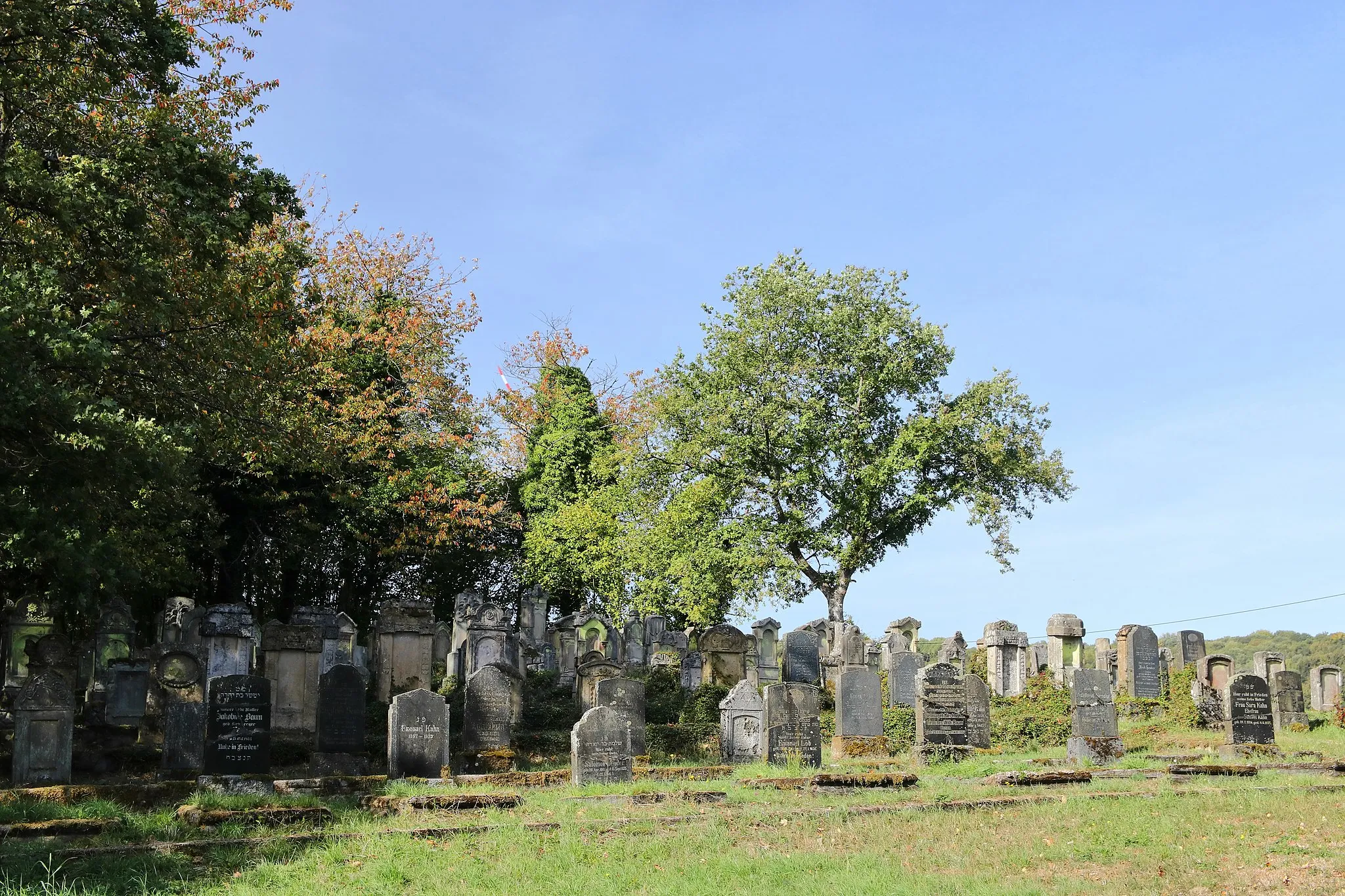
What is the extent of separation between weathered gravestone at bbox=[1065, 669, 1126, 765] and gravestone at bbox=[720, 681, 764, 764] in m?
4.74

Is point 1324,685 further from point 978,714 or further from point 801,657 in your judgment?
point 978,714

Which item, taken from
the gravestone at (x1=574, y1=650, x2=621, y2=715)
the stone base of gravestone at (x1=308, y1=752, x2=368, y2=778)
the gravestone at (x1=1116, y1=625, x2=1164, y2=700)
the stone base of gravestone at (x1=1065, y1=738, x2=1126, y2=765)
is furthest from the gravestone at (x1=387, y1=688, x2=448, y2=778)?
the gravestone at (x1=1116, y1=625, x2=1164, y2=700)

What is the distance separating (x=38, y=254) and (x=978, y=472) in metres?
25.2

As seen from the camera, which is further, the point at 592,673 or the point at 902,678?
the point at 902,678

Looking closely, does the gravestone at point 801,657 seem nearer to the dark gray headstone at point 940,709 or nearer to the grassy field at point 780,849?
the dark gray headstone at point 940,709

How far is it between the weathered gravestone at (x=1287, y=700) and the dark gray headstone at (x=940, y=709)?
963 cm

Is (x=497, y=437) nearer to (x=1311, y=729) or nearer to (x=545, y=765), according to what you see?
(x=545, y=765)

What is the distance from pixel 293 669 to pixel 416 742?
6142 mm

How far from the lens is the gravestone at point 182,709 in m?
15.2

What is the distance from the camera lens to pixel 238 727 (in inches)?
579

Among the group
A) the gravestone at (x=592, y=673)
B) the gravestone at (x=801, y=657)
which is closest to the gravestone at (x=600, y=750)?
the gravestone at (x=592, y=673)

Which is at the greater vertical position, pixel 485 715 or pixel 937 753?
pixel 485 715

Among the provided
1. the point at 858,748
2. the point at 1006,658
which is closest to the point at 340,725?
the point at 858,748

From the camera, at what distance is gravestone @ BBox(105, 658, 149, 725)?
19.0 meters
